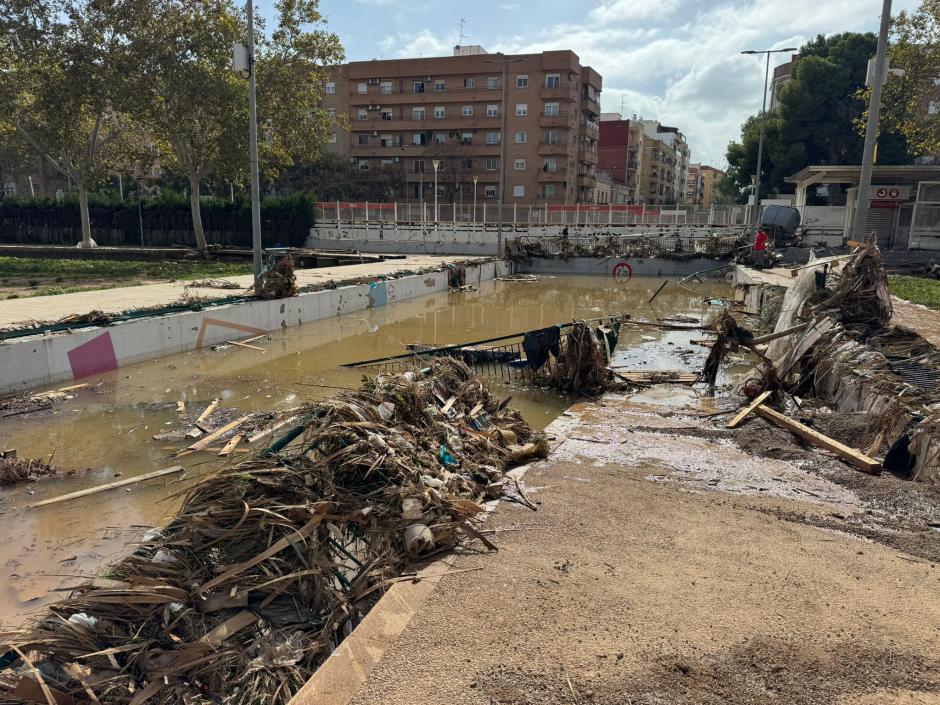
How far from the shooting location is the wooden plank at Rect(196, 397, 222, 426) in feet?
29.4

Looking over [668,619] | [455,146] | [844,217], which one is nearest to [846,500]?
[668,619]

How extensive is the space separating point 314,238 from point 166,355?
32.0m

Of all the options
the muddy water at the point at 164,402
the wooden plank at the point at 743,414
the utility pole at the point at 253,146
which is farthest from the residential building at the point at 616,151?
the wooden plank at the point at 743,414

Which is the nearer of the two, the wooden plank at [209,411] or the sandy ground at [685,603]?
the sandy ground at [685,603]

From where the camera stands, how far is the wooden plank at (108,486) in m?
6.41

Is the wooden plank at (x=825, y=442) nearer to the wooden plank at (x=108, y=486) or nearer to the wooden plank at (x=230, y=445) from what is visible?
the wooden plank at (x=230, y=445)

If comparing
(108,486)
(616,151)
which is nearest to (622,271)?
(108,486)

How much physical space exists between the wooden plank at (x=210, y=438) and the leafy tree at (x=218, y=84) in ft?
82.6

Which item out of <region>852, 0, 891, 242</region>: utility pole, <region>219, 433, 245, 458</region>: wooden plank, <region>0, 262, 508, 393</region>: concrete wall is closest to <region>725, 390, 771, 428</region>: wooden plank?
<region>219, 433, 245, 458</region>: wooden plank

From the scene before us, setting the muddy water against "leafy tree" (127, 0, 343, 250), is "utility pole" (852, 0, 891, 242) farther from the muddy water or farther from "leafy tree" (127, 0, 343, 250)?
"leafy tree" (127, 0, 343, 250)

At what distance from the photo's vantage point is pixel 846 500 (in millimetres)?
5523

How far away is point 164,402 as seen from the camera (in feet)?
33.1

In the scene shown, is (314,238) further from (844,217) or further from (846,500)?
(846,500)

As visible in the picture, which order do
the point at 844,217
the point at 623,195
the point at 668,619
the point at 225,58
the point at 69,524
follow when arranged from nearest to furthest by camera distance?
the point at 668,619
the point at 69,524
the point at 225,58
the point at 844,217
the point at 623,195
